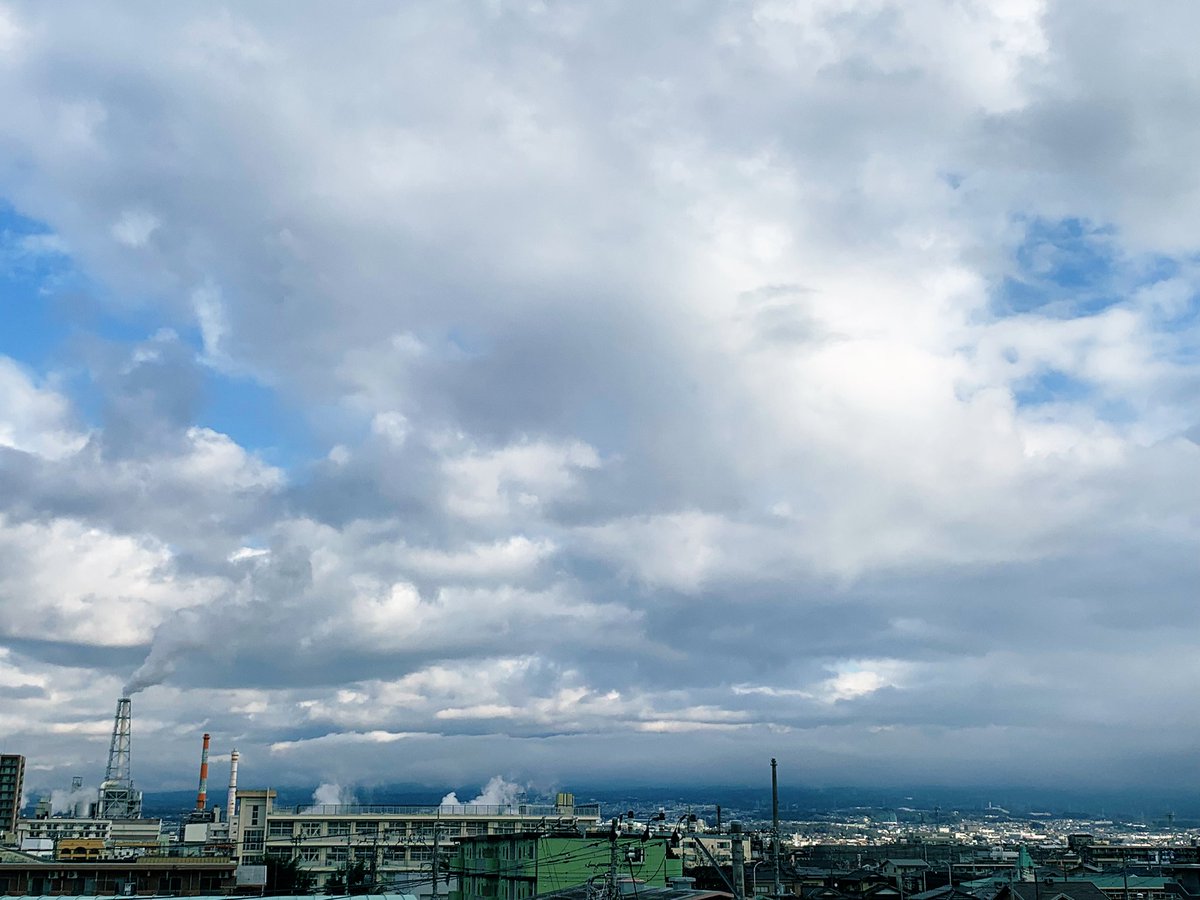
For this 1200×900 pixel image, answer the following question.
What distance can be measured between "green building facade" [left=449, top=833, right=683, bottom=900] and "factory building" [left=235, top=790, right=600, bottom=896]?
179 feet

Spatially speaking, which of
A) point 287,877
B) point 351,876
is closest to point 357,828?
point 351,876

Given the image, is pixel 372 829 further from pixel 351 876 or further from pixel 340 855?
pixel 351 876

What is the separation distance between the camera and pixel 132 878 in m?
86.4

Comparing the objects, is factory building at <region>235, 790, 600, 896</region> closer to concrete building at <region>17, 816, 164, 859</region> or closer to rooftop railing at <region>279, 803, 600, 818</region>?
rooftop railing at <region>279, 803, 600, 818</region>

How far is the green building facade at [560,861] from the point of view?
6894cm

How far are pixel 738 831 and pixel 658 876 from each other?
102 feet

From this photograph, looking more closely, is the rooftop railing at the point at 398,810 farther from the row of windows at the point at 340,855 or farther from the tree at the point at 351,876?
the tree at the point at 351,876

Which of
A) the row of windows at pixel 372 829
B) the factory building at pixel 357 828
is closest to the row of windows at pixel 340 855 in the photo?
the factory building at pixel 357 828

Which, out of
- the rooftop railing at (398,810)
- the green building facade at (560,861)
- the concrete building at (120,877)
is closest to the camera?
the green building facade at (560,861)

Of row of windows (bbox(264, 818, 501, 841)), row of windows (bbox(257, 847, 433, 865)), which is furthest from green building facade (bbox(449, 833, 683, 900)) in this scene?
row of windows (bbox(257, 847, 433, 865))

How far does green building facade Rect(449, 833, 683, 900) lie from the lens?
68.9 metres

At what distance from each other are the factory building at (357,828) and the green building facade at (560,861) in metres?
54.4

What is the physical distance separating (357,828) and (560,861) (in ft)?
256

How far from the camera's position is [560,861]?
228ft
